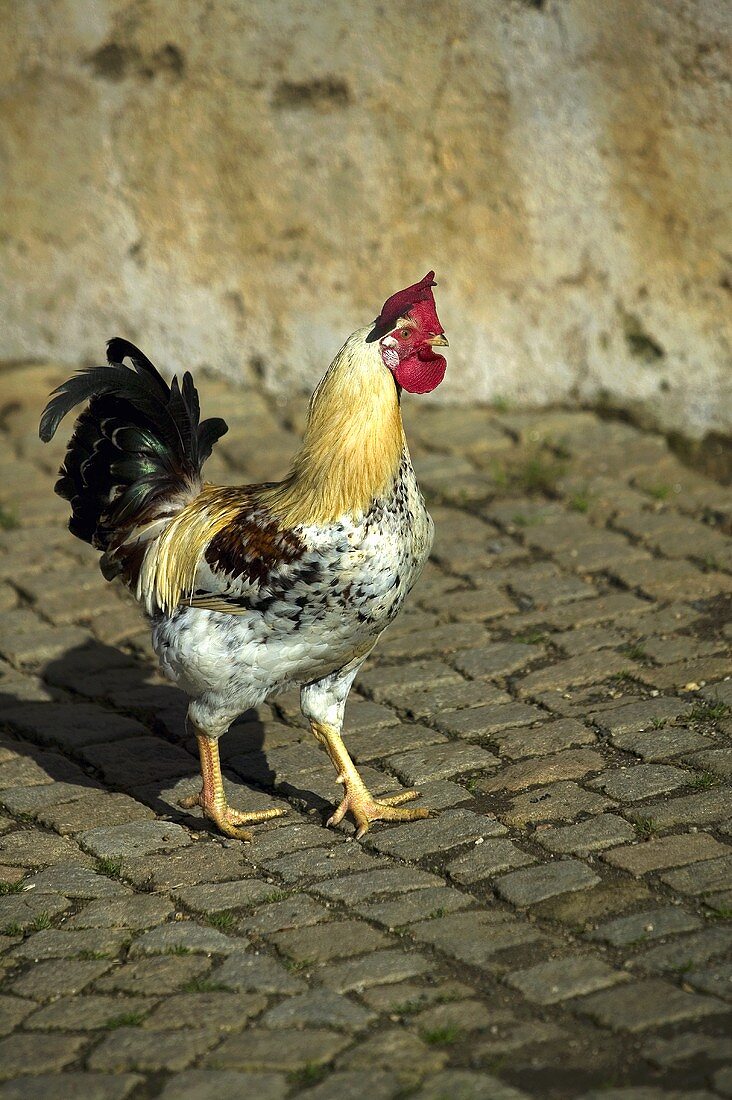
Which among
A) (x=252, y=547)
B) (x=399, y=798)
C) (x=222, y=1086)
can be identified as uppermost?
(x=252, y=547)

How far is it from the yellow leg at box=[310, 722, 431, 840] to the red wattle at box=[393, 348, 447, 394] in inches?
54.0

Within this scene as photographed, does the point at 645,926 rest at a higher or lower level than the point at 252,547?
lower

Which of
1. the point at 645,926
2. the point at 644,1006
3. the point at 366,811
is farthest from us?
the point at 366,811

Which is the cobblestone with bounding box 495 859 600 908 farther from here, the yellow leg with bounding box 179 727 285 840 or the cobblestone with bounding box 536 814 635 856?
the yellow leg with bounding box 179 727 285 840

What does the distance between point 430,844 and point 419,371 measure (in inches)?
65.8

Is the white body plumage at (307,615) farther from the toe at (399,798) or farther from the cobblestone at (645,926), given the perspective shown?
the cobblestone at (645,926)

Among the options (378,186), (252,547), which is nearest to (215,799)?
(252,547)

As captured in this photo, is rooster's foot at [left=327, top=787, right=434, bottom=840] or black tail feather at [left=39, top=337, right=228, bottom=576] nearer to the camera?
rooster's foot at [left=327, top=787, right=434, bottom=840]

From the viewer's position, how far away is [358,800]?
4855mm

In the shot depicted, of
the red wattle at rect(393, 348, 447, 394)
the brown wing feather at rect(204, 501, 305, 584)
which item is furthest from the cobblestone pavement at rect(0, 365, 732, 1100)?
the red wattle at rect(393, 348, 447, 394)

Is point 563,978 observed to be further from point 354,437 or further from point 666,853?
point 354,437

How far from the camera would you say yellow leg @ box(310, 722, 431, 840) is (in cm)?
483

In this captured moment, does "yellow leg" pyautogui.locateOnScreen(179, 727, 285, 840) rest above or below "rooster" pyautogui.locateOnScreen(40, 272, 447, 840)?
below

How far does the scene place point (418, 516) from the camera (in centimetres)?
459
